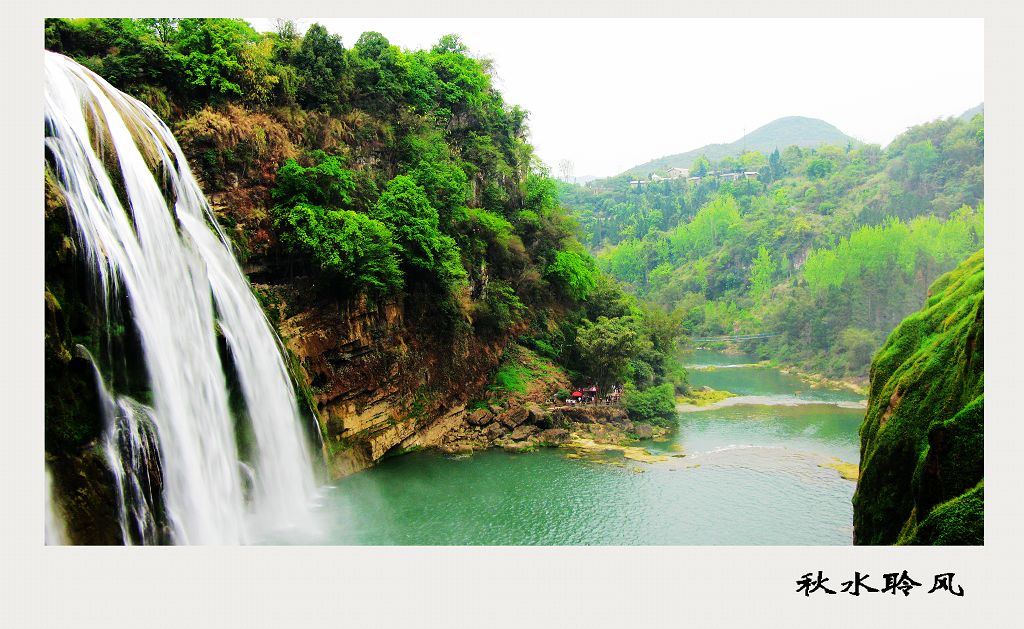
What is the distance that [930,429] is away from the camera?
8.07m

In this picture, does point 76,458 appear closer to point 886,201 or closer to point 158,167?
point 158,167

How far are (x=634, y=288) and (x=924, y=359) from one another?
4975 cm

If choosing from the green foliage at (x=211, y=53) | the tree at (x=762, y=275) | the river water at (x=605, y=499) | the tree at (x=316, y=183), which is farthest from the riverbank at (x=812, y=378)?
the green foliage at (x=211, y=53)

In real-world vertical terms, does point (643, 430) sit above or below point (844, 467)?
above

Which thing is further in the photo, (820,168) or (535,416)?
(820,168)

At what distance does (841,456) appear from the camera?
20.2m

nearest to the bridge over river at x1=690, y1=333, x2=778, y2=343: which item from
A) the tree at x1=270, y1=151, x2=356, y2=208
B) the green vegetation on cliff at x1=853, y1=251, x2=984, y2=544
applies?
the tree at x1=270, y1=151, x2=356, y2=208

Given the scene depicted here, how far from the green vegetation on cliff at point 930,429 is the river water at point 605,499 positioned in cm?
376

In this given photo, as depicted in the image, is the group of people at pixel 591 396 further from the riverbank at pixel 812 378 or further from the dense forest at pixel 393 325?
the riverbank at pixel 812 378

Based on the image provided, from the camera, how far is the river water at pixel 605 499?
13.3m

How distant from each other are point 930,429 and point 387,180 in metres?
14.2

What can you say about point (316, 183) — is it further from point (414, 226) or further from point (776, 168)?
point (776, 168)

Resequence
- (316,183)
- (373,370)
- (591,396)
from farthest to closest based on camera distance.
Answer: (591,396)
(373,370)
(316,183)

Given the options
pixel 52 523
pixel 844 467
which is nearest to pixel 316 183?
pixel 52 523
